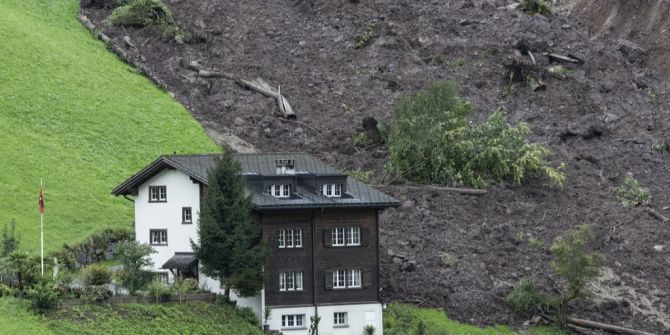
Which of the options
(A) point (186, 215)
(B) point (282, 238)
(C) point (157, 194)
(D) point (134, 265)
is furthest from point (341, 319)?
(C) point (157, 194)

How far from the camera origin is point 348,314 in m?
79.8

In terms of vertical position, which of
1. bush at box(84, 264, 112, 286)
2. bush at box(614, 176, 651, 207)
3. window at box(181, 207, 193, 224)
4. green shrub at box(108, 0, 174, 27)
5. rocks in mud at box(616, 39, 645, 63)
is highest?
green shrub at box(108, 0, 174, 27)

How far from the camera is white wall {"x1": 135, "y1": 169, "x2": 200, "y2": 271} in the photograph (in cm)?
8125

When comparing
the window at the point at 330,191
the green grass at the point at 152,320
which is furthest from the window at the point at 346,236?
the green grass at the point at 152,320

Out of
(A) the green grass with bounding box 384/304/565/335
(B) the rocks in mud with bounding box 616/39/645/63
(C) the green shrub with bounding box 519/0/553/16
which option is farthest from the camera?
(C) the green shrub with bounding box 519/0/553/16

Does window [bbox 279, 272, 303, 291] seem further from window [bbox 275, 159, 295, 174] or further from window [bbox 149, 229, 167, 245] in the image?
window [bbox 149, 229, 167, 245]

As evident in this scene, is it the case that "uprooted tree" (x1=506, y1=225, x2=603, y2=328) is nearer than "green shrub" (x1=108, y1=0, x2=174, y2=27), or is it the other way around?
"uprooted tree" (x1=506, y1=225, x2=603, y2=328)

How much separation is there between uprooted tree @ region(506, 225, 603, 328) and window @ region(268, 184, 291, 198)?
12.5m

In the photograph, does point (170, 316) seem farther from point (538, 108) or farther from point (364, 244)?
point (538, 108)

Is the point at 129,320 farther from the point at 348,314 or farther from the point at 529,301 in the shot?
the point at 529,301

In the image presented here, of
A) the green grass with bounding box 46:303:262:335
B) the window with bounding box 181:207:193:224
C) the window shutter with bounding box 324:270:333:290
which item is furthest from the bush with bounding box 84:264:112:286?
the window shutter with bounding box 324:270:333:290

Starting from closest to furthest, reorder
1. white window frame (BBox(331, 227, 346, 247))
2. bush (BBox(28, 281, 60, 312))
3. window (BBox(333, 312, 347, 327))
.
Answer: bush (BBox(28, 281, 60, 312))
window (BBox(333, 312, 347, 327))
white window frame (BBox(331, 227, 346, 247))

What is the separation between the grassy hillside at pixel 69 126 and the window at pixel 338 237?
12713 millimetres

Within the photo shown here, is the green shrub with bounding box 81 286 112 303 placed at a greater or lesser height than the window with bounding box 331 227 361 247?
lesser
